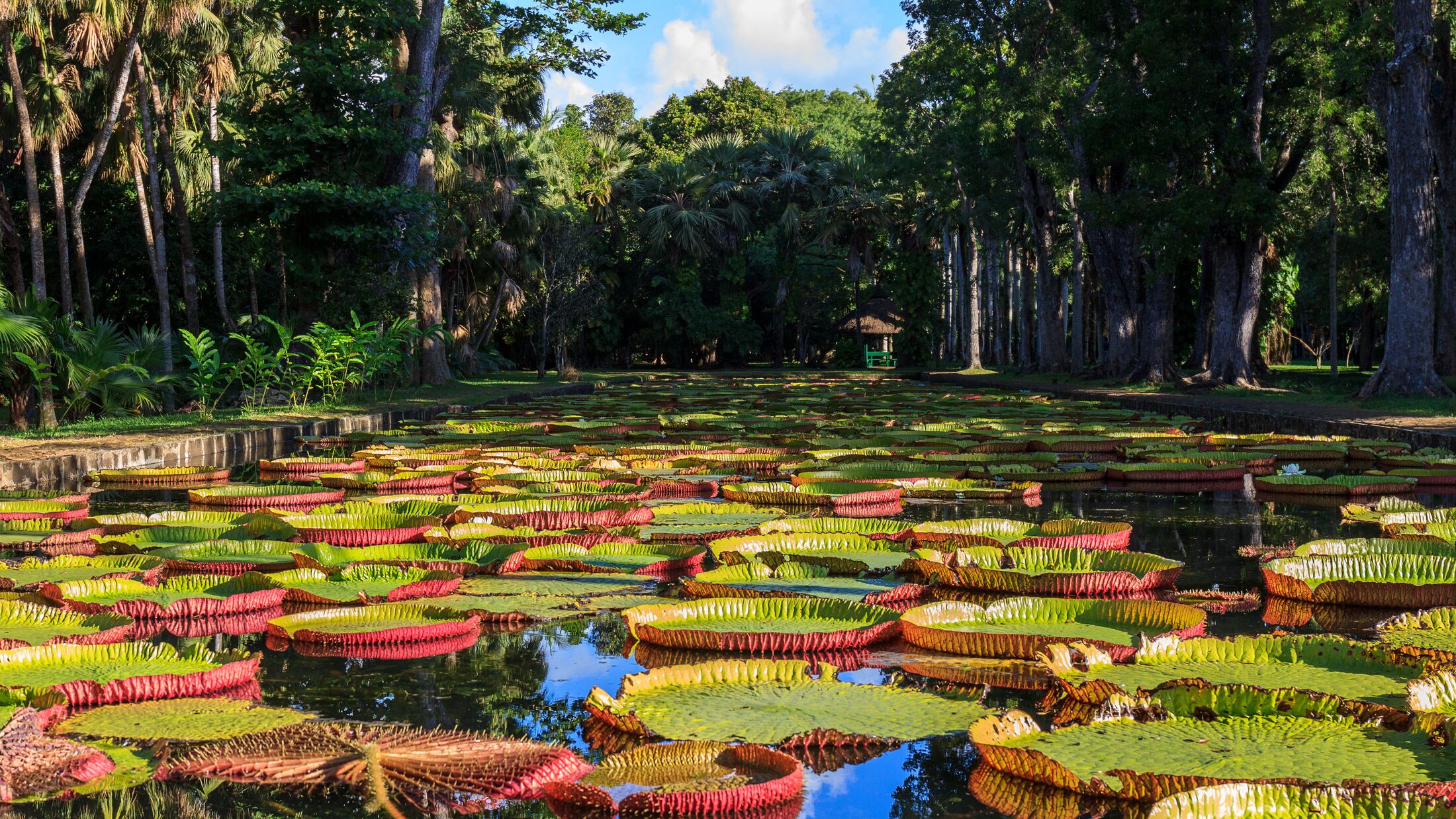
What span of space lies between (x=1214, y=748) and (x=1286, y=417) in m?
9.67

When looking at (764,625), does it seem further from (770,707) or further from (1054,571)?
(1054,571)

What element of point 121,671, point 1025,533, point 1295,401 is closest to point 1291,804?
point 121,671

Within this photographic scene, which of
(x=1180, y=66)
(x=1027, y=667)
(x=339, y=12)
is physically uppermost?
(x=339, y=12)

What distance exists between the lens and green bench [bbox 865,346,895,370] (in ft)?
137

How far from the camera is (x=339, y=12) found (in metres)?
17.5

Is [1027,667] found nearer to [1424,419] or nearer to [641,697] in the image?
[641,697]

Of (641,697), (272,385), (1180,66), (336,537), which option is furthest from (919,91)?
(641,697)

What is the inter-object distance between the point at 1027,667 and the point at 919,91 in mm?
26002

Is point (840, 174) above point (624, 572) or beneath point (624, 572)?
above

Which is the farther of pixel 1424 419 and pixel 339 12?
pixel 339 12

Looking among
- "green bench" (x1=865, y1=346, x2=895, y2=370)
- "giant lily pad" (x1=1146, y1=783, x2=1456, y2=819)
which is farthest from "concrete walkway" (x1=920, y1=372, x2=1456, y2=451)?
"green bench" (x1=865, y1=346, x2=895, y2=370)

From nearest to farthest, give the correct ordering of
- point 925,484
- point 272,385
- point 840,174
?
point 925,484
point 272,385
point 840,174

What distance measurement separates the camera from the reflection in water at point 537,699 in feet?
5.71

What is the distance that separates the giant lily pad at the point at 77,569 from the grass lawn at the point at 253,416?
4.81m
